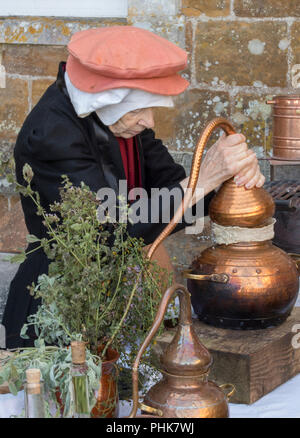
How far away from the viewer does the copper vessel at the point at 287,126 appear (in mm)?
3443

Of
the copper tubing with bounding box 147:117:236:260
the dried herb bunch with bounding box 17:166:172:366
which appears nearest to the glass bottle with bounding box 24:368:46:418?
the dried herb bunch with bounding box 17:166:172:366

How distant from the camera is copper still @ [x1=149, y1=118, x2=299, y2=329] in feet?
6.54

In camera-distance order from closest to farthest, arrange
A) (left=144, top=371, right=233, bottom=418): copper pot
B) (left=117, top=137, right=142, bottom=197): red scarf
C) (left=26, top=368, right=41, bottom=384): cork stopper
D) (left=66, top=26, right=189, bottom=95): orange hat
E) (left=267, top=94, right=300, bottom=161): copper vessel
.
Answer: (left=26, top=368, right=41, bottom=384): cork stopper, (left=144, top=371, right=233, bottom=418): copper pot, (left=66, top=26, right=189, bottom=95): orange hat, (left=117, top=137, right=142, bottom=197): red scarf, (left=267, top=94, right=300, bottom=161): copper vessel

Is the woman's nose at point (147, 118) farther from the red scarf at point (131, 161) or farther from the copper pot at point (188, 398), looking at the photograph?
the copper pot at point (188, 398)

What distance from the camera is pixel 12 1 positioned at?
4461 mm

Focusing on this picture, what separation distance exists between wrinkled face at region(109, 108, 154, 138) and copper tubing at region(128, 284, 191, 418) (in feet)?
3.22

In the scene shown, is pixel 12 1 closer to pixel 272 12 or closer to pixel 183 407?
pixel 272 12

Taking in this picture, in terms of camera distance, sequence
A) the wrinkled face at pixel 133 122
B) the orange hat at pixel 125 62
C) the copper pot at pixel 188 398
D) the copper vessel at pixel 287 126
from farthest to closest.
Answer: the copper vessel at pixel 287 126, the wrinkled face at pixel 133 122, the orange hat at pixel 125 62, the copper pot at pixel 188 398

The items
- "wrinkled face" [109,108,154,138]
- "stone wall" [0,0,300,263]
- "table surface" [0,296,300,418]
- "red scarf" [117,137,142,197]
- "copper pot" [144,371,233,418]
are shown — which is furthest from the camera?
"stone wall" [0,0,300,263]

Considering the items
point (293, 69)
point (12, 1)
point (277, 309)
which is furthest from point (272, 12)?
point (277, 309)

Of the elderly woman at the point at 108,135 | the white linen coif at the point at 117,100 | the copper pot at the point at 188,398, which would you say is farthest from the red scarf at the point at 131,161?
the copper pot at the point at 188,398

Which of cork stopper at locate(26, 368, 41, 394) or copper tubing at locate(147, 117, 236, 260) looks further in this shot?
copper tubing at locate(147, 117, 236, 260)

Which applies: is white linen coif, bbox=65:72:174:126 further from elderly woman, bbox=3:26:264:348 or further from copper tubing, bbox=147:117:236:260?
copper tubing, bbox=147:117:236:260
